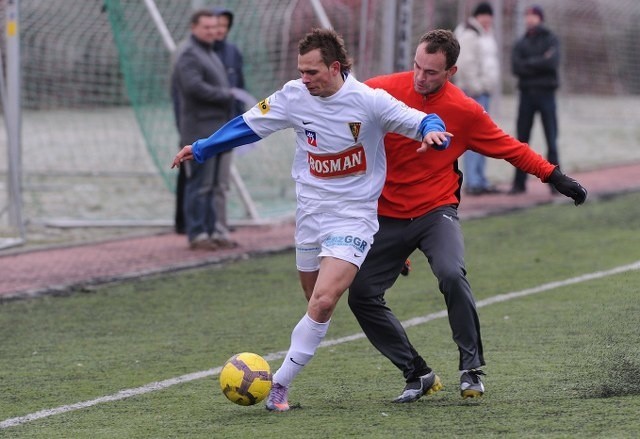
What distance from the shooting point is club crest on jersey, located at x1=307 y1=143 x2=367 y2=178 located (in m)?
6.17

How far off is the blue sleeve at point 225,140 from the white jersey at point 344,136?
0.18m

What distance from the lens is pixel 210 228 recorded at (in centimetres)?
1204

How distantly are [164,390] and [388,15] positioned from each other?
8.78 meters

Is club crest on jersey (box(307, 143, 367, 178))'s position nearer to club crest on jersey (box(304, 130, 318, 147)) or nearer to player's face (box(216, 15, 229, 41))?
club crest on jersey (box(304, 130, 318, 147))

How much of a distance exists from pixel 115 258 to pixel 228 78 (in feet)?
6.94

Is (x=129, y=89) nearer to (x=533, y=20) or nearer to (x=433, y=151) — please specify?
(x=533, y=20)

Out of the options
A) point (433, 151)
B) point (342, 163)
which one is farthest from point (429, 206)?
point (342, 163)

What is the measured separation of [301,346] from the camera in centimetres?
609

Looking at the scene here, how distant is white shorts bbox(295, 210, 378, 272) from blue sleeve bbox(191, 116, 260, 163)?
0.48 metres

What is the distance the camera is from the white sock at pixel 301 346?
606 cm

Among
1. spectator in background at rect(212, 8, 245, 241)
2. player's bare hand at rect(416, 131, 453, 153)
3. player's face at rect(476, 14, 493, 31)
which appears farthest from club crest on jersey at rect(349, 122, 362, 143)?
player's face at rect(476, 14, 493, 31)

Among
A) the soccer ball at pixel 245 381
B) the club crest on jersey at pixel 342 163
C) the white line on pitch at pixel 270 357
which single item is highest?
the club crest on jersey at pixel 342 163

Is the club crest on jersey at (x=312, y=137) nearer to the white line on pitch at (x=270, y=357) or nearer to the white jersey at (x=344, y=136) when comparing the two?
the white jersey at (x=344, y=136)

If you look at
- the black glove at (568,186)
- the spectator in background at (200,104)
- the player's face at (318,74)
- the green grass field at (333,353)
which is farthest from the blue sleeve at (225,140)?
the spectator in background at (200,104)
